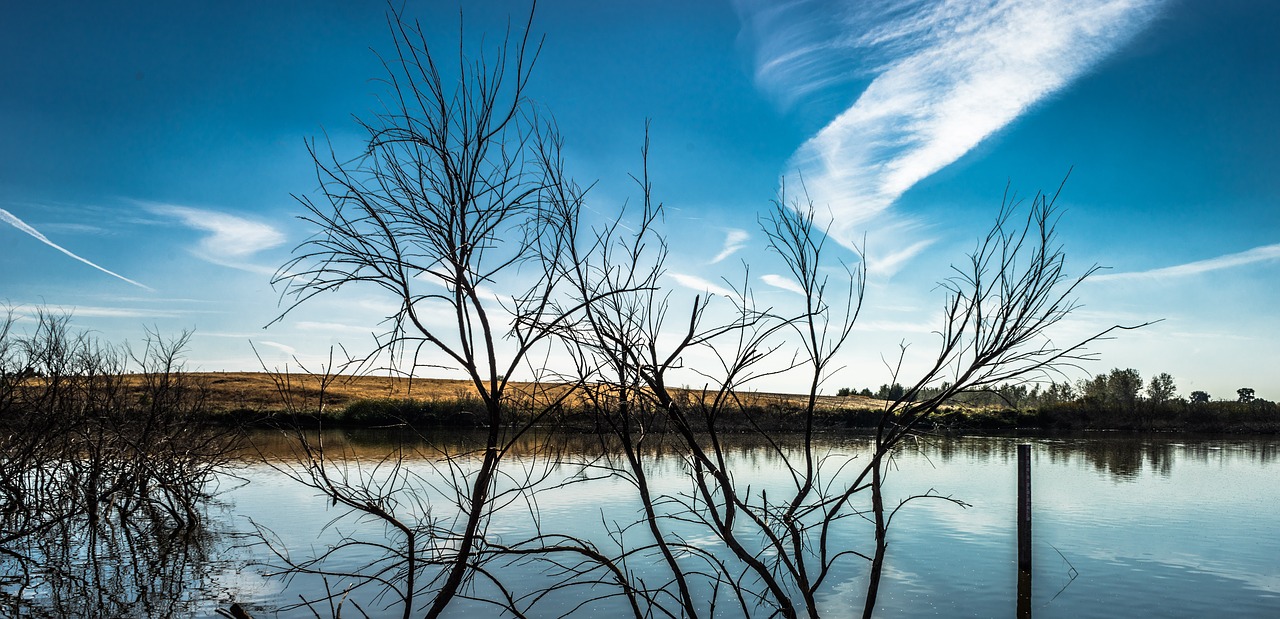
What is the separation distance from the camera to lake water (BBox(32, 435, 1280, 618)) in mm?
10133

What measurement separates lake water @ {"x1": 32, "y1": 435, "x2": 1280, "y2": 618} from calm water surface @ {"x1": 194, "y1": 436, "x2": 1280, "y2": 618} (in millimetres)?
38

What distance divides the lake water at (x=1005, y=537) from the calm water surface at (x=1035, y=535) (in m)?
0.04

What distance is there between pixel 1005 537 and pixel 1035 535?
1005 mm

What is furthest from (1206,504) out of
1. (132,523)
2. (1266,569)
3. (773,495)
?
(132,523)

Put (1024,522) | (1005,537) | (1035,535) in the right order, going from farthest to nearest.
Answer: (1035,535) → (1005,537) → (1024,522)

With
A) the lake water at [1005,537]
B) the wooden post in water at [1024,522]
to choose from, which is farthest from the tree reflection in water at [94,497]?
the wooden post in water at [1024,522]

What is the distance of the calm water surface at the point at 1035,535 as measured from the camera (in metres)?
10.2

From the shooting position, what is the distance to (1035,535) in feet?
48.9

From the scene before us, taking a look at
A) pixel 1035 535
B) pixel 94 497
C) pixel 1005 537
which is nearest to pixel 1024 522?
pixel 1005 537

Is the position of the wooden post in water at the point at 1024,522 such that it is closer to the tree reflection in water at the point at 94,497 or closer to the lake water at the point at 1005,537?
the lake water at the point at 1005,537

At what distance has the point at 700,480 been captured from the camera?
172 inches

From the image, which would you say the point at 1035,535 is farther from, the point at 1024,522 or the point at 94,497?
the point at 94,497

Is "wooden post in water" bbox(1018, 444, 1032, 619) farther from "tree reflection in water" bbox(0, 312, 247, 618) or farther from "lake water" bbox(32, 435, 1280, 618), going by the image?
"tree reflection in water" bbox(0, 312, 247, 618)

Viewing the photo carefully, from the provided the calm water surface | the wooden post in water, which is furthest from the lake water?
the wooden post in water
